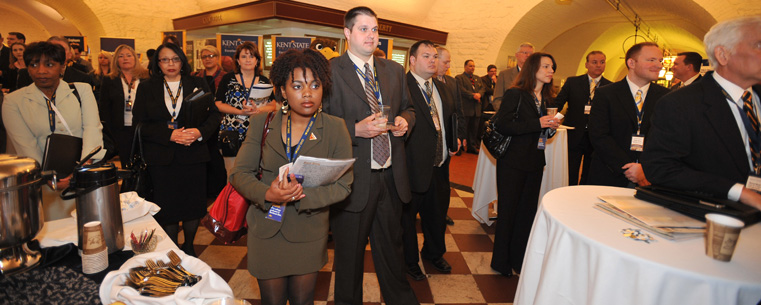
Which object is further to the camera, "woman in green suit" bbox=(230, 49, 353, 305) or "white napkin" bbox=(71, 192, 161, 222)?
"woman in green suit" bbox=(230, 49, 353, 305)

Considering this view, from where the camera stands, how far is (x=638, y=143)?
9.07 ft

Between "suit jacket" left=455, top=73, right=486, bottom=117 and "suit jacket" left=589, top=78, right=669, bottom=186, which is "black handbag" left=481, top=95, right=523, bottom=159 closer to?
"suit jacket" left=589, top=78, right=669, bottom=186

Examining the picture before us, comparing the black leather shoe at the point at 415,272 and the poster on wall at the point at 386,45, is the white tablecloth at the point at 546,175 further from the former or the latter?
the poster on wall at the point at 386,45

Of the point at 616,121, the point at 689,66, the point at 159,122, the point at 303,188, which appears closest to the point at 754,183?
the point at 616,121

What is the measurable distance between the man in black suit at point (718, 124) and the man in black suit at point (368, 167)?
1.32m

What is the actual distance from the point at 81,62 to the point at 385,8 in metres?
6.47

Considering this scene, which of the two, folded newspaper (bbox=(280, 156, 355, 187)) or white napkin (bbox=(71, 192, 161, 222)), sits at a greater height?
folded newspaper (bbox=(280, 156, 355, 187))

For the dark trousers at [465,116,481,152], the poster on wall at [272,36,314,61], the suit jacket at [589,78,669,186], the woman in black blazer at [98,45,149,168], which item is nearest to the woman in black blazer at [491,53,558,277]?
the suit jacket at [589,78,669,186]

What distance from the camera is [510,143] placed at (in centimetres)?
308

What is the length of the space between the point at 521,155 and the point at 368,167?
1412mm

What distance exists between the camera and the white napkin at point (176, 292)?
986 mm

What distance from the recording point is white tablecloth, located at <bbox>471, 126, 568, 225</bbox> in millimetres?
4219

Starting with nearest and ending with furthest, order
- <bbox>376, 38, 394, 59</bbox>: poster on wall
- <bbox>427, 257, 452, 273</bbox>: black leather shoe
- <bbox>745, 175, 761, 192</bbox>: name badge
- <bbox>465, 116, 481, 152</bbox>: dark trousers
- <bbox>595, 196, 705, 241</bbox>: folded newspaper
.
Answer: <bbox>595, 196, 705, 241</bbox>: folded newspaper < <bbox>745, 175, 761, 192</bbox>: name badge < <bbox>427, 257, 452, 273</bbox>: black leather shoe < <bbox>376, 38, 394, 59</bbox>: poster on wall < <bbox>465, 116, 481, 152</bbox>: dark trousers

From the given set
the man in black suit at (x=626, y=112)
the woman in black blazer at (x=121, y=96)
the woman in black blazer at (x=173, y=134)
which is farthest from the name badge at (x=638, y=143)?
the woman in black blazer at (x=121, y=96)
